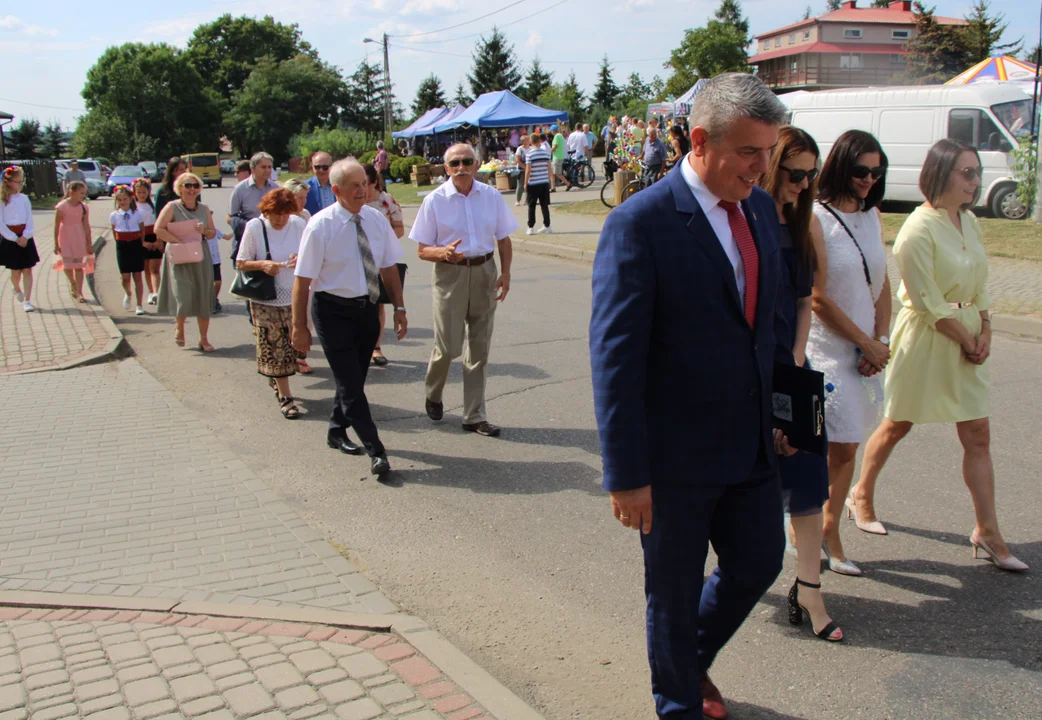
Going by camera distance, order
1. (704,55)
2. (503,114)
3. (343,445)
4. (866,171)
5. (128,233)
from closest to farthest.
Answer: (866,171), (343,445), (128,233), (503,114), (704,55)

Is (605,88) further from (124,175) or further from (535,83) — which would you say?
(124,175)

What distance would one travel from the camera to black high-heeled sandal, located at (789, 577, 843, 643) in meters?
3.65

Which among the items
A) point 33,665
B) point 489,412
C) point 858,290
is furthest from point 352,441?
point 858,290

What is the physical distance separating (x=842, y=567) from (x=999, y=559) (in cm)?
70

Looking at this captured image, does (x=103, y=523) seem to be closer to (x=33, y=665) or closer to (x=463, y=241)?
(x=33, y=665)

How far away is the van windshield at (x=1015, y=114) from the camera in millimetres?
17828

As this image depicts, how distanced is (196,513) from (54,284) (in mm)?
10946

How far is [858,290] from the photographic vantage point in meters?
3.83

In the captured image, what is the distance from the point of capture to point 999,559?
4195 millimetres

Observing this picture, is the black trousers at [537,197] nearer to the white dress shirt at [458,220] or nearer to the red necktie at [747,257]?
the white dress shirt at [458,220]

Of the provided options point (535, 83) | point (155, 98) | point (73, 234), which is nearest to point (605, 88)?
point (535, 83)

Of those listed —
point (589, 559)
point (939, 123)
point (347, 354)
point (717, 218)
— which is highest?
point (939, 123)

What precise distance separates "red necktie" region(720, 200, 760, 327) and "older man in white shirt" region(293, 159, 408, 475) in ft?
11.4

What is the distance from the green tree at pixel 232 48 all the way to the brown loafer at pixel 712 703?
101 meters
